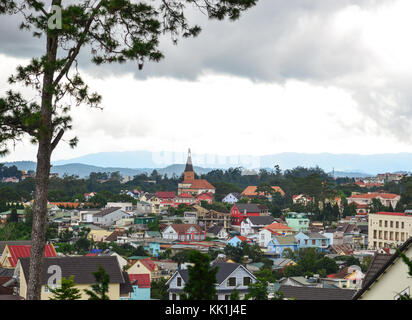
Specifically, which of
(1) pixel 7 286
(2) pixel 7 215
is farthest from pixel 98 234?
(1) pixel 7 286

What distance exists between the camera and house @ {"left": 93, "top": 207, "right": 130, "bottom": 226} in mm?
54812

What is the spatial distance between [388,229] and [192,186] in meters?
53.3

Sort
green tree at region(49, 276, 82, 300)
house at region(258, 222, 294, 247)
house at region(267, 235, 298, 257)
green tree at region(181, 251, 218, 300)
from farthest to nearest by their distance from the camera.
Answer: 1. house at region(258, 222, 294, 247)
2. house at region(267, 235, 298, 257)
3. green tree at region(49, 276, 82, 300)
4. green tree at region(181, 251, 218, 300)

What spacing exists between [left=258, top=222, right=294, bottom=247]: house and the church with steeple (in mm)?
44101

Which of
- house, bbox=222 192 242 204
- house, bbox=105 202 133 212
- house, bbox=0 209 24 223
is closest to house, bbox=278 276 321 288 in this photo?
house, bbox=0 209 24 223

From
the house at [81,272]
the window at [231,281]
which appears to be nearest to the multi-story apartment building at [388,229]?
the window at [231,281]

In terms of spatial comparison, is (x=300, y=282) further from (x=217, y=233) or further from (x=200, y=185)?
(x=200, y=185)

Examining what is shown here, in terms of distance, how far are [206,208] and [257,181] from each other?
57940mm

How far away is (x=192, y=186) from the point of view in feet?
311

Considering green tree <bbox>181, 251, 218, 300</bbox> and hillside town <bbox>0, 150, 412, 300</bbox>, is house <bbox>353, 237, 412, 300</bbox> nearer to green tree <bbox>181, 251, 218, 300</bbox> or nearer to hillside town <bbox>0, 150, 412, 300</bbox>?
hillside town <bbox>0, 150, 412, 300</bbox>

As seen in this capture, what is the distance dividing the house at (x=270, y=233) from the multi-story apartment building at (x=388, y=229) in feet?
20.8

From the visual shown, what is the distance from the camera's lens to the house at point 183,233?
46.0 metres

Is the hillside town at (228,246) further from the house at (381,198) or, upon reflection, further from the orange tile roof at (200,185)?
the orange tile roof at (200,185)
